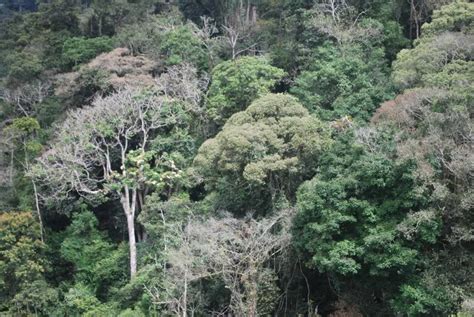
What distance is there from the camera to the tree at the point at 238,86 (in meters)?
20.8

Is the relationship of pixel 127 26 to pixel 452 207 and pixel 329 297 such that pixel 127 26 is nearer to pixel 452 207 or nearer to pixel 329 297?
pixel 329 297

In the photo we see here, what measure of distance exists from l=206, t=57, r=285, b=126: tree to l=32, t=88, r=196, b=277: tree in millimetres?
1522

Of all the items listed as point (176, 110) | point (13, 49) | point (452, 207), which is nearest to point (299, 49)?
point (176, 110)

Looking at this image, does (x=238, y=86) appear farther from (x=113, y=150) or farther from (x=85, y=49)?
(x=85, y=49)

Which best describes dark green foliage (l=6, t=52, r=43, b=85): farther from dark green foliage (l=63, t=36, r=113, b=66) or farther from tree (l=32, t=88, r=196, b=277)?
tree (l=32, t=88, r=196, b=277)

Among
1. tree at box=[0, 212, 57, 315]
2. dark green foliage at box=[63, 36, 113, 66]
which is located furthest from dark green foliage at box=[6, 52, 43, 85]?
tree at box=[0, 212, 57, 315]

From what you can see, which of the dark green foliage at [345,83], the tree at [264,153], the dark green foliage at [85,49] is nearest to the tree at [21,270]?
the tree at [264,153]

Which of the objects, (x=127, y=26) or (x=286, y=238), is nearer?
(x=286, y=238)

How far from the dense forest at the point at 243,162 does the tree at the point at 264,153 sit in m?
0.06

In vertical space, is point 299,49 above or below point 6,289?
above

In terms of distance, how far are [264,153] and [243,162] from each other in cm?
73

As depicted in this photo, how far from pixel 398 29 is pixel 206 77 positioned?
841cm

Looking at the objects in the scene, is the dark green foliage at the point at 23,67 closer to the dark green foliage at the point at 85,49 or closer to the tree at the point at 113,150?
the dark green foliage at the point at 85,49

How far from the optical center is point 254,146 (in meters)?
16.0
